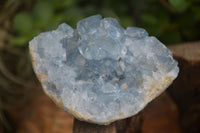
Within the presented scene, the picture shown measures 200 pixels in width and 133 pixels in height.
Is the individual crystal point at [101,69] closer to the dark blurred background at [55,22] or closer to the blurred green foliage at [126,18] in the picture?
the dark blurred background at [55,22]

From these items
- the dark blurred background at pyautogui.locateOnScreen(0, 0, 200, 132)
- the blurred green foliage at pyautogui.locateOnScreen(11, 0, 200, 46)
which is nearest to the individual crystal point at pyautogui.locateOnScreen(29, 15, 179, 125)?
the dark blurred background at pyautogui.locateOnScreen(0, 0, 200, 132)

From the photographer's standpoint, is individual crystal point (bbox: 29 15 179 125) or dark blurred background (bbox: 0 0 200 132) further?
dark blurred background (bbox: 0 0 200 132)

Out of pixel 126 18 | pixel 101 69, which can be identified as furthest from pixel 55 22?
pixel 101 69

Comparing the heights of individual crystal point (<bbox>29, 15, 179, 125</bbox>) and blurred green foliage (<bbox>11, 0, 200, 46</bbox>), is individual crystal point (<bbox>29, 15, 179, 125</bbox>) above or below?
above

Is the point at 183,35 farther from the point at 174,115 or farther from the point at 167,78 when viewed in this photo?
the point at 167,78

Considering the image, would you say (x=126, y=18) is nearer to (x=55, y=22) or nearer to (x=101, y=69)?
(x=55, y=22)

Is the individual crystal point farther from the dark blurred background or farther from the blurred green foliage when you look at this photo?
the blurred green foliage
